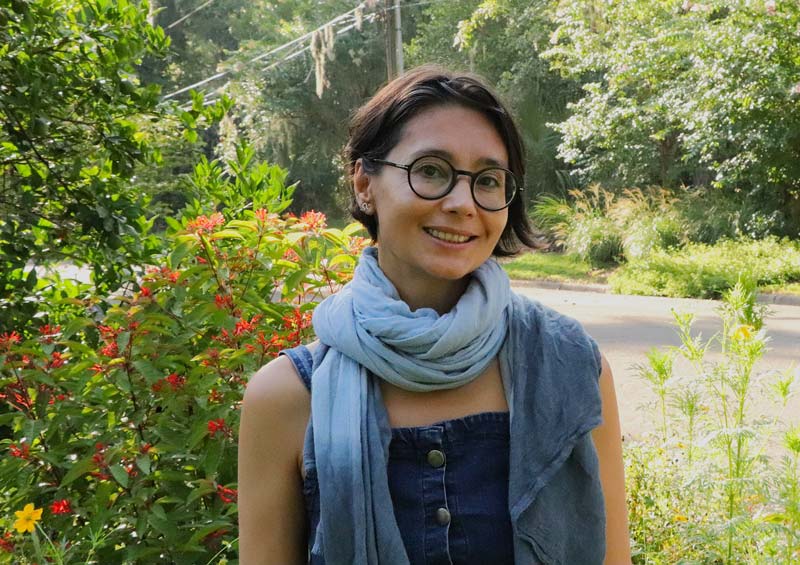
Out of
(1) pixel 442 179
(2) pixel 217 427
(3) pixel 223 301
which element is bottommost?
(2) pixel 217 427

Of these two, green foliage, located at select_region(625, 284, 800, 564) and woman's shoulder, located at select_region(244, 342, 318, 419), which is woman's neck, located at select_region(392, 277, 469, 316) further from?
green foliage, located at select_region(625, 284, 800, 564)

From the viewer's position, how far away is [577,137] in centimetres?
1966

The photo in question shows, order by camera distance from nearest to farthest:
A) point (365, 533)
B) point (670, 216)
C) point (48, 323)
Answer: point (365, 533), point (48, 323), point (670, 216)

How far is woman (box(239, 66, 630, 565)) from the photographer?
1.52 metres

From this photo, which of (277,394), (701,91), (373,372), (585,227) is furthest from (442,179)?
(585,227)

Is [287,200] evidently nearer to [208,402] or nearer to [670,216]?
[208,402]

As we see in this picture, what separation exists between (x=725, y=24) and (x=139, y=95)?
1364cm

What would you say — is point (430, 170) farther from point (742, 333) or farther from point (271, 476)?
point (742, 333)

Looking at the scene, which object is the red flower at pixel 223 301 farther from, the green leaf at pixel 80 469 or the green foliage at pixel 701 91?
the green foliage at pixel 701 91

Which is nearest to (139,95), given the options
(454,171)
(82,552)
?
(82,552)

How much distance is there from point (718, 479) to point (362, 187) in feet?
6.03

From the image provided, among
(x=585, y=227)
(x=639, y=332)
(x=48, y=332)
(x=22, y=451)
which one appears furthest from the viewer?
(x=585, y=227)

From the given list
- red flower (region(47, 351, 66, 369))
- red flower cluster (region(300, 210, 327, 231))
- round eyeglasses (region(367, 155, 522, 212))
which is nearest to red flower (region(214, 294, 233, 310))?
red flower cluster (region(300, 210, 327, 231))

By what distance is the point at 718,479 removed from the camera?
9.52 feet
